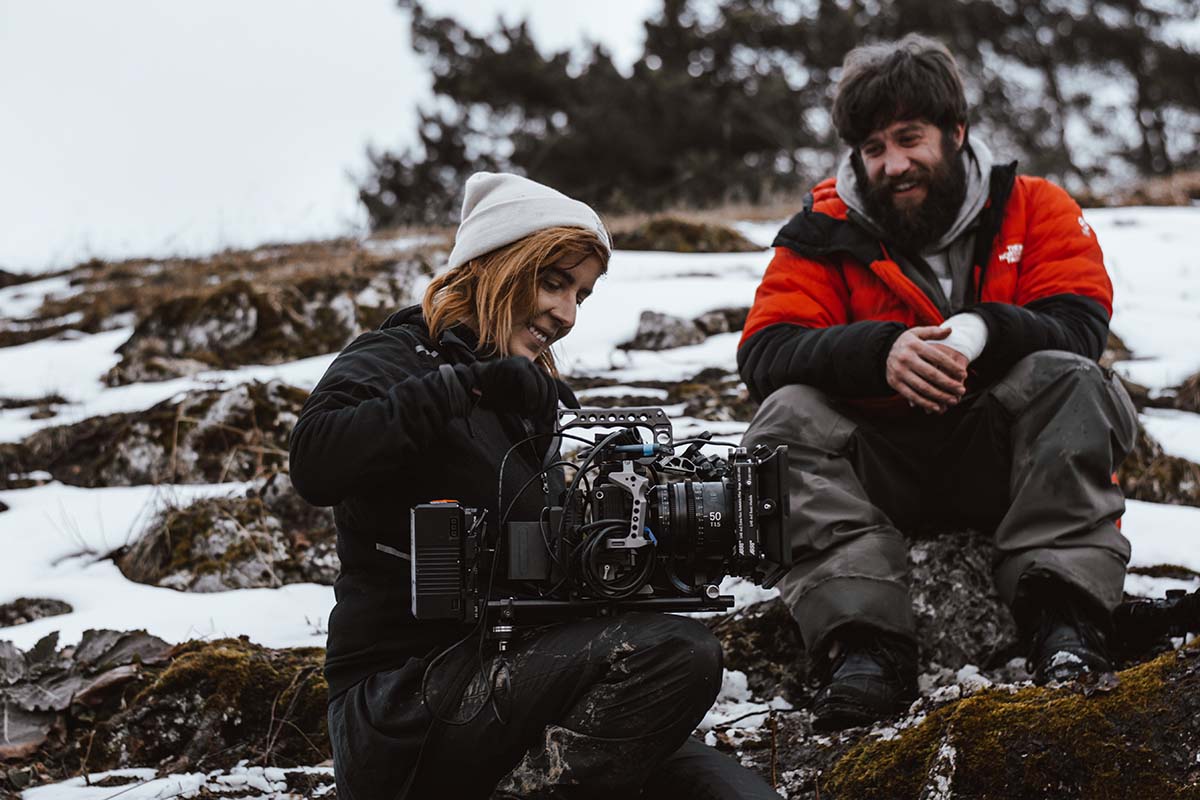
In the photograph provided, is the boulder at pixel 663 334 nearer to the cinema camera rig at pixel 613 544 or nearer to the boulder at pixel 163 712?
the boulder at pixel 163 712

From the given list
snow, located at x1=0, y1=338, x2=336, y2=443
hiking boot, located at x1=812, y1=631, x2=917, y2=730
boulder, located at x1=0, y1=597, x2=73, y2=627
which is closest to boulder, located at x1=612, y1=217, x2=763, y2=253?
snow, located at x1=0, y1=338, x2=336, y2=443

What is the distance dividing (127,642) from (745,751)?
81.1 inches

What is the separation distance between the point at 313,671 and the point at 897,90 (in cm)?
266

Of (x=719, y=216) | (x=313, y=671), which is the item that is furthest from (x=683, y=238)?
(x=313, y=671)

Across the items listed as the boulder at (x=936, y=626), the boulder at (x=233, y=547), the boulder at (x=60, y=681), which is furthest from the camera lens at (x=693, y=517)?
the boulder at (x=233, y=547)

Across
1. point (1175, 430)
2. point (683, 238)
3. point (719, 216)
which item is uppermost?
point (719, 216)

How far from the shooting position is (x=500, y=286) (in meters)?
2.72

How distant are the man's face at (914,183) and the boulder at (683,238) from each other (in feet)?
14.6

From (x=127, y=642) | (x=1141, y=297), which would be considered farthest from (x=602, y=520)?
(x=1141, y=297)

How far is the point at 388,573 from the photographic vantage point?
8.24 feet

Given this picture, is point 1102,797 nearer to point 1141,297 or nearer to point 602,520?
point 602,520

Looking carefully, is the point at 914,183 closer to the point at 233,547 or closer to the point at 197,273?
the point at 233,547

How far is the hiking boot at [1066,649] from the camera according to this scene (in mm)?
2896

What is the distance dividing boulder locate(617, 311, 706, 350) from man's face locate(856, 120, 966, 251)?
2.39 meters
